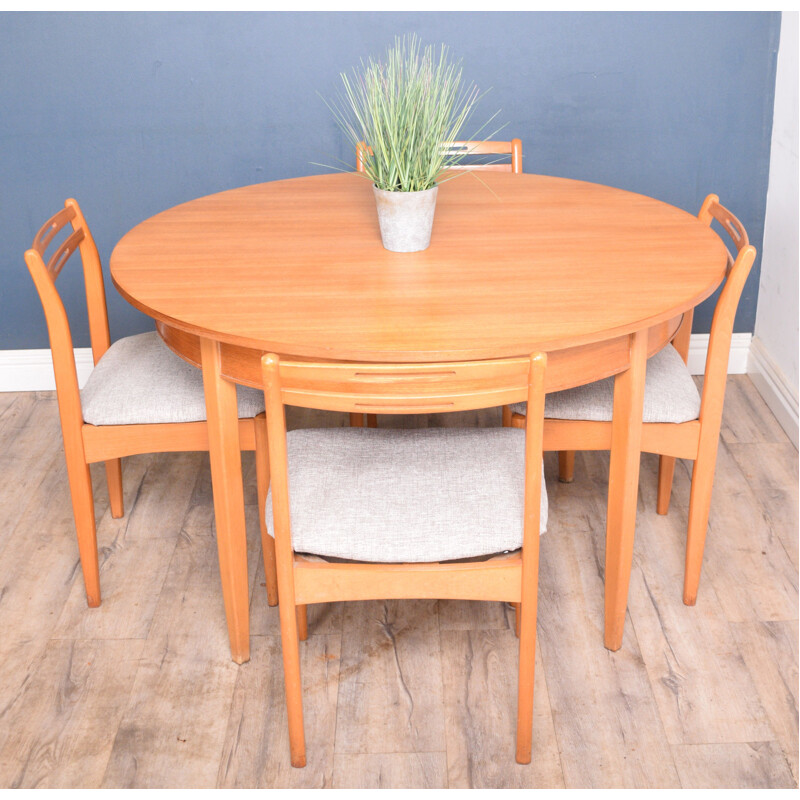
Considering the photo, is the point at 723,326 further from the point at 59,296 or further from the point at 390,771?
the point at 59,296

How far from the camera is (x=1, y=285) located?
3.03 m

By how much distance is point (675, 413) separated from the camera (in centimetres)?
191

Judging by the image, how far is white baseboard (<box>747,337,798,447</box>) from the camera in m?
2.75

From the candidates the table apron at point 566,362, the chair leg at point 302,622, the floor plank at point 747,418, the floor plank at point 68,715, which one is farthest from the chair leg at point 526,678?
the floor plank at point 747,418

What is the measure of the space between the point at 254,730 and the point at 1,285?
1898mm

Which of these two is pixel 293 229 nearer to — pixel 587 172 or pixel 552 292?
pixel 552 292

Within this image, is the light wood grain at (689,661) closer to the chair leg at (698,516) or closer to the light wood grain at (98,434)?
the chair leg at (698,516)

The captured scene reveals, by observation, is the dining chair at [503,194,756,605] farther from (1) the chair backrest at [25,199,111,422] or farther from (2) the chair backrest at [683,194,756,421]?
(1) the chair backrest at [25,199,111,422]

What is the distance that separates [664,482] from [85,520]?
139 centimetres

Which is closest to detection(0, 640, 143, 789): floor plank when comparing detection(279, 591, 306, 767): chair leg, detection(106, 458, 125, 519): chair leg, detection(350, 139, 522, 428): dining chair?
detection(279, 591, 306, 767): chair leg

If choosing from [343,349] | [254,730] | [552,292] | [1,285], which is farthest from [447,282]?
[1,285]

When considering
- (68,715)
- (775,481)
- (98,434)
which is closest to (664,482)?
(775,481)

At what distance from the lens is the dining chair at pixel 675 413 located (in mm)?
1862

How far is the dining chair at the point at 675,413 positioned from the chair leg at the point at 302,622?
589 millimetres
